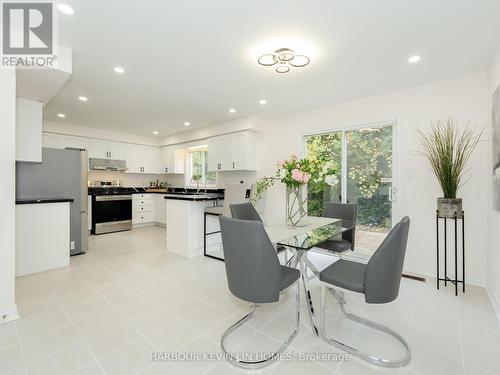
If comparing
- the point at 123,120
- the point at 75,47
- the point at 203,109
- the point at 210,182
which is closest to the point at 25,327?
the point at 75,47

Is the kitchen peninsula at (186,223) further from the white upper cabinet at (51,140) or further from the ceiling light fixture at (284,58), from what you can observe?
the white upper cabinet at (51,140)

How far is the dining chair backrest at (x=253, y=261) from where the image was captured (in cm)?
152

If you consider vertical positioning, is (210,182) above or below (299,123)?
below

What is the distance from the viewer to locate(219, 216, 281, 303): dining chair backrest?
152cm

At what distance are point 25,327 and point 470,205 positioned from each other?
455cm

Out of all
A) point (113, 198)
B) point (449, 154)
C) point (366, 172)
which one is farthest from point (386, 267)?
point (113, 198)

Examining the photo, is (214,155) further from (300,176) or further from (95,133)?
(300,176)

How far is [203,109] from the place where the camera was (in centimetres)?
431

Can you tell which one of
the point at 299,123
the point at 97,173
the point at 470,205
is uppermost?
the point at 299,123

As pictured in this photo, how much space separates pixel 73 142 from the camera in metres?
5.41

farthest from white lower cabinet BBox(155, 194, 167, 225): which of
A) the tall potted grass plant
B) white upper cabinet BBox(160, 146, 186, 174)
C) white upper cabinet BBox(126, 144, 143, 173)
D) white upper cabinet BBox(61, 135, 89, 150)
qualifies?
the tall potted grass plant

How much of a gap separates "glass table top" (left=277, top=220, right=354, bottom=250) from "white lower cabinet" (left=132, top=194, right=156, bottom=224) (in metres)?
5.18

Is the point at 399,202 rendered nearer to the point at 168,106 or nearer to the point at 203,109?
the point at 203,109

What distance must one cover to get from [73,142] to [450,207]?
22.3ft
